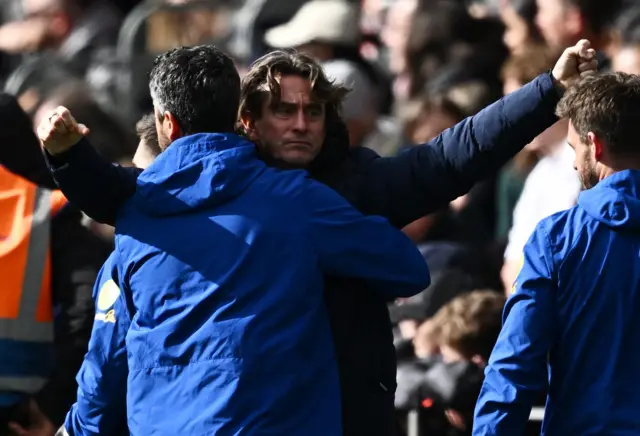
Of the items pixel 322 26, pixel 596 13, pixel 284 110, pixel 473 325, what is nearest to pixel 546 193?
pixel 473 325

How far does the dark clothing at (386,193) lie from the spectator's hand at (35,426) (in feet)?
4.02

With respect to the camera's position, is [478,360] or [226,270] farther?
[478,360]

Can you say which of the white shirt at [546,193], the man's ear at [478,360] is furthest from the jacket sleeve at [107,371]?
the white shirt at [546,193]

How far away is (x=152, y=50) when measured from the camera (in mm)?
10586

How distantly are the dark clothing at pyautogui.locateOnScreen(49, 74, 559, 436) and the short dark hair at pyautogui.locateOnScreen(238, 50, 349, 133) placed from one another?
27 centimetres

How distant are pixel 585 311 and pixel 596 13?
381cm

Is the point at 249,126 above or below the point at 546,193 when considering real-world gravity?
above

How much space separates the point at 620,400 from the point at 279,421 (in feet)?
2.93

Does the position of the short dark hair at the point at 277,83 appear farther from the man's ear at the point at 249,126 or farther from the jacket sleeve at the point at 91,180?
the jacket sleeve at the point at 91,180

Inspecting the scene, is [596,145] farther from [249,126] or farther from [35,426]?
[35,426]

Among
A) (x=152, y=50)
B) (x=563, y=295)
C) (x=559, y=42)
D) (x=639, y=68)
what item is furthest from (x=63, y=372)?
(x=152, y=50)

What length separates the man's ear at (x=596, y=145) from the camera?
4.52 metres

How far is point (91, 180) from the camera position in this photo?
448 centimetres

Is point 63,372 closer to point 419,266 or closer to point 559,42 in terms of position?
point 419,266
